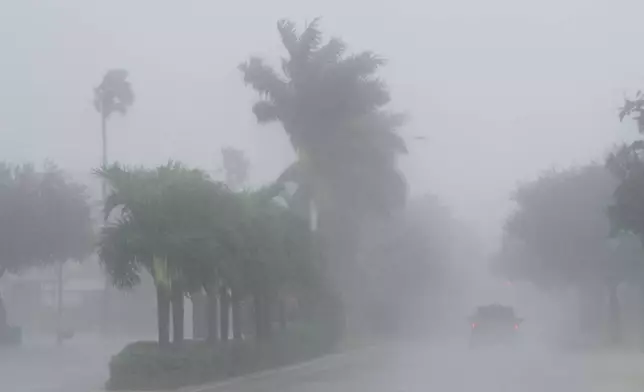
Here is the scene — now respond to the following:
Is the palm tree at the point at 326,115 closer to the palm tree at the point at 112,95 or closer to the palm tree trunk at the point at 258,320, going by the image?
the palm tree trunk at the point at 258,320

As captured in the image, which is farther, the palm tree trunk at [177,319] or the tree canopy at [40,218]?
the tree canopy at [40,218]

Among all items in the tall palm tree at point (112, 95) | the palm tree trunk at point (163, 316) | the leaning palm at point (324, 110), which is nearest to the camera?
the palm tree trunk at point (163, 316)

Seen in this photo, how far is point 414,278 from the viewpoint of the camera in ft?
246

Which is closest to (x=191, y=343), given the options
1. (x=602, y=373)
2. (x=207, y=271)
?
(x=207, y=271)

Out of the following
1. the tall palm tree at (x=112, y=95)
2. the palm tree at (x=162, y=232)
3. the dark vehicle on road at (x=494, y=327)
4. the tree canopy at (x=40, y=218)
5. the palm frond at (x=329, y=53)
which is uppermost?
the tall palm tree at (x=112, y=95)

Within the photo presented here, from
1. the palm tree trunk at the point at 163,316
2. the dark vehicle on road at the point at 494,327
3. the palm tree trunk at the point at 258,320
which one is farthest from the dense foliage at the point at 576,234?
the palm tree trunk at the point at 163,316

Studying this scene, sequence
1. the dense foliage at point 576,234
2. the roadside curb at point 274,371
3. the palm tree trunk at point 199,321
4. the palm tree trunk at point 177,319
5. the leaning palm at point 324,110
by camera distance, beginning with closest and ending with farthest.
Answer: the roadside curb at point 274,371 → the palm tree trunk at point 177,319 → the palm tree trunk at point 199,321 → the leaning palm at point 324,110 → the dense foliage at point 576,234

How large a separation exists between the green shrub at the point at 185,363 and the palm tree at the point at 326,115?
12.3m

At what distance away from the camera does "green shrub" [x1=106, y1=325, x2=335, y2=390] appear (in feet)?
96.0

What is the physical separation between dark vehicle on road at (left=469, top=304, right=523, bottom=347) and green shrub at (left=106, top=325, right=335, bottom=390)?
1342 centimetres

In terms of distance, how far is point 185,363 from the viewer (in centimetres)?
3019

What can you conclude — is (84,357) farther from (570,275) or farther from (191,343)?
(570,275)

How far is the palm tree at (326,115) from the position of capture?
163ft

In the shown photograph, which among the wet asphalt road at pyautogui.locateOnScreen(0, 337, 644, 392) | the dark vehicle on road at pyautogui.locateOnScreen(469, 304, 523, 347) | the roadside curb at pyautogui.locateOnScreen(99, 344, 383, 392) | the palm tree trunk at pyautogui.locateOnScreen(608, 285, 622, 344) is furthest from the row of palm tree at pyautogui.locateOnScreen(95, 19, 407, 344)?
the palm tree trunk at pyautogui.locateOnScreen(608, 285, 622, 344)
